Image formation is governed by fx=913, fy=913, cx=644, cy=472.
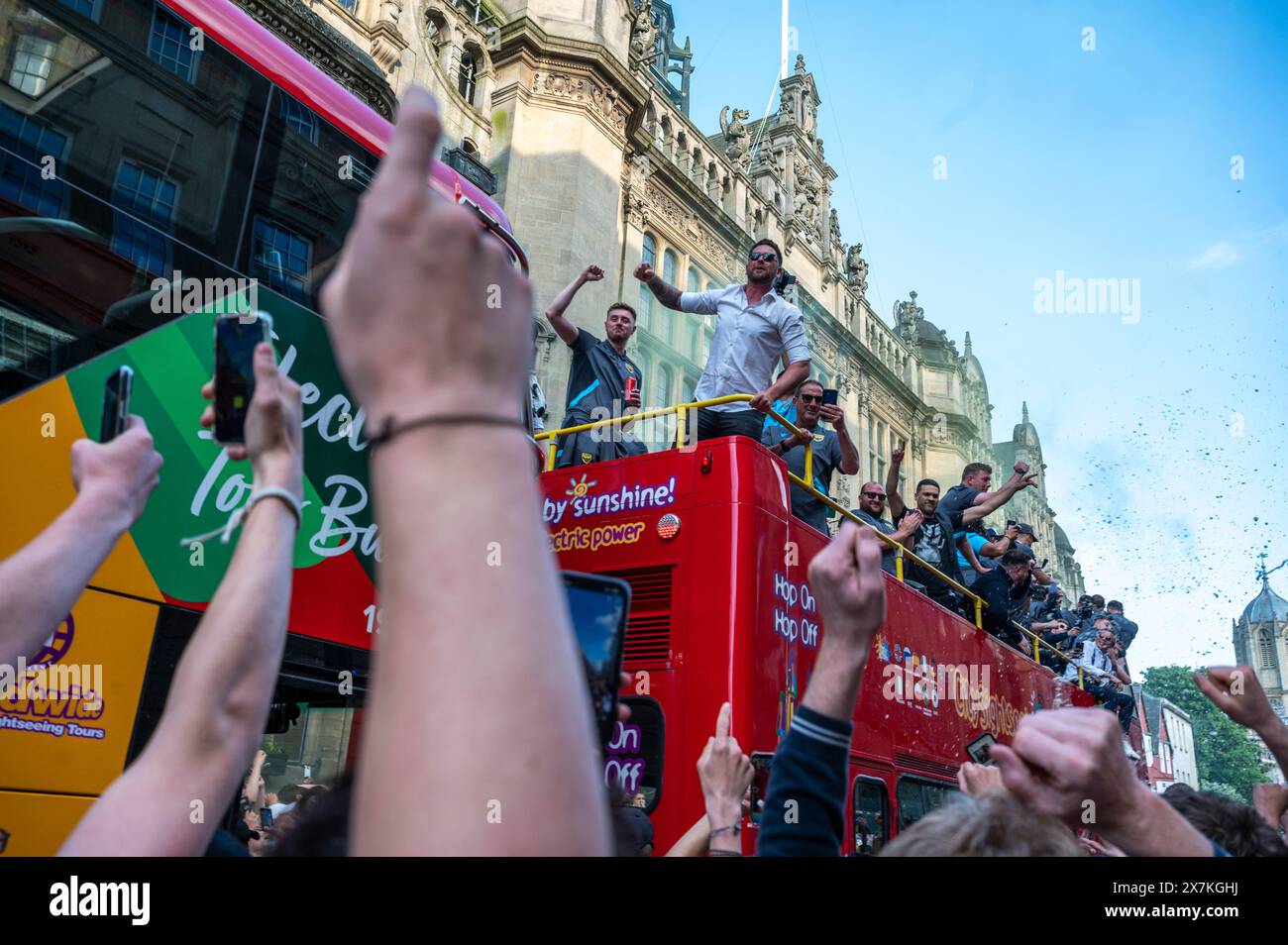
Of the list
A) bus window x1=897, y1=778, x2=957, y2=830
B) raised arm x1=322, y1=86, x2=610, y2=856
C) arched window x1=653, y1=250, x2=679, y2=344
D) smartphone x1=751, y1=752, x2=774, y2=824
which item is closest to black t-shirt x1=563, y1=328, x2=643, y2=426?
smartphone x1=751, y1=752, x2=774, y2=824

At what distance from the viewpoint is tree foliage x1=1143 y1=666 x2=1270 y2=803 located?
7744cm

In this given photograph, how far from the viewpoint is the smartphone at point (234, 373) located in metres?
1.59

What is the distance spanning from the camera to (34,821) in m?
3.34

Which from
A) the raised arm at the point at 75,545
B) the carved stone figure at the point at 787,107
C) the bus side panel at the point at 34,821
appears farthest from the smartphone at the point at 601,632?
the carved stone figure at the point at 787,107

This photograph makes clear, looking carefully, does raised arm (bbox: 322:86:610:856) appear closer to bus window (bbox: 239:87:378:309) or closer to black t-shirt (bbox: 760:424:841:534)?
bus window (bbox: 239:87:378:309)

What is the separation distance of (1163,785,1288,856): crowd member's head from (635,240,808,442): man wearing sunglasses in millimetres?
4443

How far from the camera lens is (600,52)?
1997 cm

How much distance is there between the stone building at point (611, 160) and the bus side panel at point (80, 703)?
7.72 meters

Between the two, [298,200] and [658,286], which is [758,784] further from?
[298,200]

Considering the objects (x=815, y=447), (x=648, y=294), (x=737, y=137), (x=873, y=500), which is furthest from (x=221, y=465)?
(x=737, y=137)

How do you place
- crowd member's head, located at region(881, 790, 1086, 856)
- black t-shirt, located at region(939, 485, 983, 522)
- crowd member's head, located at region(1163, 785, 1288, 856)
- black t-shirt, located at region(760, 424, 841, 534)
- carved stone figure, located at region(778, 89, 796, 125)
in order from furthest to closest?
carved stone figure, located at region(778, 89, 796, 125)
black t-shirt, located at region(939, 485, 983, 522)
black t-shirt, located at region(760, 424, 841, 534)
crowd member's head, located at region(1163, 785, 1288, 856)
crowd member's head, located at region(881, 790, 1086, 856)
